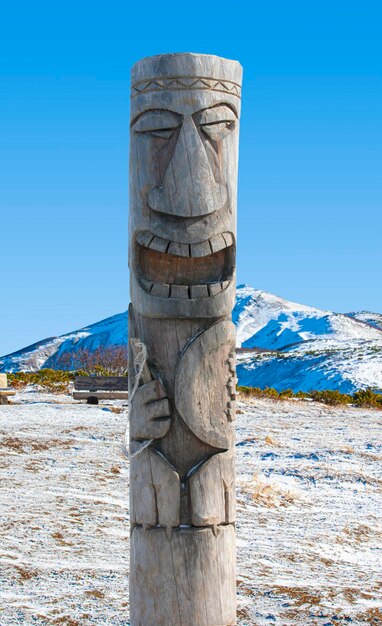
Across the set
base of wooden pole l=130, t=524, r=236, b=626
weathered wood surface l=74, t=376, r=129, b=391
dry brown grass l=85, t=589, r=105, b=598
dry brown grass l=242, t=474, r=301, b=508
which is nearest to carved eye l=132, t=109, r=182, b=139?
base of wooden pole l=130, t=524, r=236, b=626

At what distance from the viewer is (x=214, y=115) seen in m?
5.67

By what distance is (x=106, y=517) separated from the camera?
948 centimetres

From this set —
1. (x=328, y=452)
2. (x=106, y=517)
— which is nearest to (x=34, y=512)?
(x=106, y=517)

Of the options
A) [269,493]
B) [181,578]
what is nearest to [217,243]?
[181,578]

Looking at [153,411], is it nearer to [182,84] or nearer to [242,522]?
[182,84]

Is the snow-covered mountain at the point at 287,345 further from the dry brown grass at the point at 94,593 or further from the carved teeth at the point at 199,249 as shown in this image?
the carved teeth at the point at 199,249

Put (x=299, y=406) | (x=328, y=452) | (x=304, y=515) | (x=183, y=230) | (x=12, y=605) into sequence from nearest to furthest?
(x=183, y=230) → (x=12, y=605) → (x=304, y=515) → (x=328, y=452) → (x=299, y=406)

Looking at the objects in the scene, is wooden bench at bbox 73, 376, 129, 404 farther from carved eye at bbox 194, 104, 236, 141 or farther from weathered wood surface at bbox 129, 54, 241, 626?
carved eye at bbox 194, 104, 236, 141

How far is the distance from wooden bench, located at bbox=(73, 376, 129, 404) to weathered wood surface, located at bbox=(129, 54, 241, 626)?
12456 millimetres

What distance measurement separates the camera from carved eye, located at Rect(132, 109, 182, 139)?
221 inches

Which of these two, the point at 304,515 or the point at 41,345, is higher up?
the point at 41,345

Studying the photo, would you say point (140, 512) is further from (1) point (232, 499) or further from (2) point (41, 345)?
(2) point (41, 345)

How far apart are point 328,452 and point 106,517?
5.27 m

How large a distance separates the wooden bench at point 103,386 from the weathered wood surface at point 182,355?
490 inches
